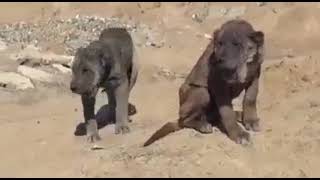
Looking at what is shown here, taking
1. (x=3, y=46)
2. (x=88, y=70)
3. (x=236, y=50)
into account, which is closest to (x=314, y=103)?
(x=236, y=50)

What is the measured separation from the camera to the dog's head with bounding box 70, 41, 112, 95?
Answer: 7.57 metres

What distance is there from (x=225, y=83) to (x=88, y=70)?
1.54 m

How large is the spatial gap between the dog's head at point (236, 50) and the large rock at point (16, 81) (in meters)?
3.97

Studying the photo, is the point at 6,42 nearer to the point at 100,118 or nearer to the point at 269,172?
the point at 100,118

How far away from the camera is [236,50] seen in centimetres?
666

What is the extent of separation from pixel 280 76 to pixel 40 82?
128 inches

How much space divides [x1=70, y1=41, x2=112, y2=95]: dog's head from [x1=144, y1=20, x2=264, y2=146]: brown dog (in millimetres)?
911

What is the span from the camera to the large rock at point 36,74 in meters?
10.4

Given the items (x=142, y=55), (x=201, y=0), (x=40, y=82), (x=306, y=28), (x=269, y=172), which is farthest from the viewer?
(x=201, y=0)

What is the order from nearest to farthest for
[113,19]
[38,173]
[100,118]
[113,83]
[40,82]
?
[38,173] < [113,83] < [100,118] < [40,82] < [113,19]

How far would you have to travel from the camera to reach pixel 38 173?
21.9 ft

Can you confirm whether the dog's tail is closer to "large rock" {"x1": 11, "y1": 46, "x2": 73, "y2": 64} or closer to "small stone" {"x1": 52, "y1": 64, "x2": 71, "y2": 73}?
"small stone" {"x1": 52, "y1": 64, "x2": 71, "y2": 73}

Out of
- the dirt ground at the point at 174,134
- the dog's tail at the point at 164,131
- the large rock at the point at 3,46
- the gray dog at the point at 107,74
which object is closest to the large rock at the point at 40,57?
the dirt ground at the point at 174,134

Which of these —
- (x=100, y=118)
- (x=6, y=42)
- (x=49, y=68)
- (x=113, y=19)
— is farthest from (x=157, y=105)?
(x=113, y=19)
